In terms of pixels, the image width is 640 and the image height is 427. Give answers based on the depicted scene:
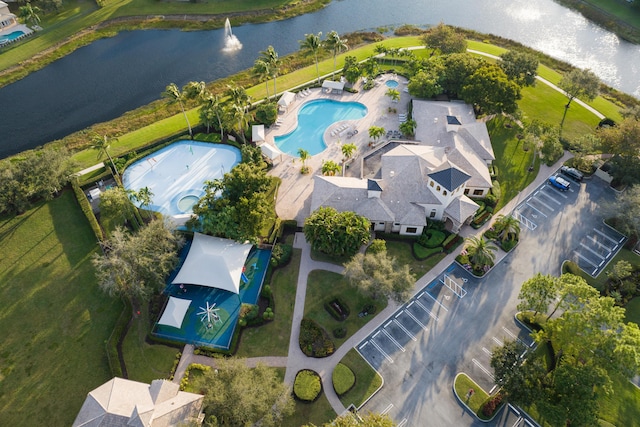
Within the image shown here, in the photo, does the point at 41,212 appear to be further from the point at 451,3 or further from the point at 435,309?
the point at 451,3

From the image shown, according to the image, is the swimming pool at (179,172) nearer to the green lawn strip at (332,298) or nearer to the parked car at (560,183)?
Result: the green lawn strip at (332,298)

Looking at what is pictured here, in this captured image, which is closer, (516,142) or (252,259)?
(252,259)

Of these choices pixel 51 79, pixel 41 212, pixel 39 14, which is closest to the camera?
pixel 41 212

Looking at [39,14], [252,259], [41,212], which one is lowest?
[252,259]

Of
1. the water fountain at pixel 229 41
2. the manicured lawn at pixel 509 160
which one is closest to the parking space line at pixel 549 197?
the manicured lawn at pixel 509 160

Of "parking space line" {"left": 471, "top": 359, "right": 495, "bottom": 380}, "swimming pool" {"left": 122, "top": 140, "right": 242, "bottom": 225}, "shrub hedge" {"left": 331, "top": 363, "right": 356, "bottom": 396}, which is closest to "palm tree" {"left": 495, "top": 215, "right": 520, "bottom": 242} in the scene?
"parking space line" {"left": 471, "top": 359, "right": 495, "bottom": 380}

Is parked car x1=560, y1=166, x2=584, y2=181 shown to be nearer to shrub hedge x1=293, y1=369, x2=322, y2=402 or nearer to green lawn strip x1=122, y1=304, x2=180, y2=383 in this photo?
shrub hedge x1=293, y1=369, x2=322, y2=402

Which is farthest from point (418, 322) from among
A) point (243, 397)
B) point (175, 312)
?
point (175, 312)

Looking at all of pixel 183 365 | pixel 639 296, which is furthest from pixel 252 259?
pixel 639 296
